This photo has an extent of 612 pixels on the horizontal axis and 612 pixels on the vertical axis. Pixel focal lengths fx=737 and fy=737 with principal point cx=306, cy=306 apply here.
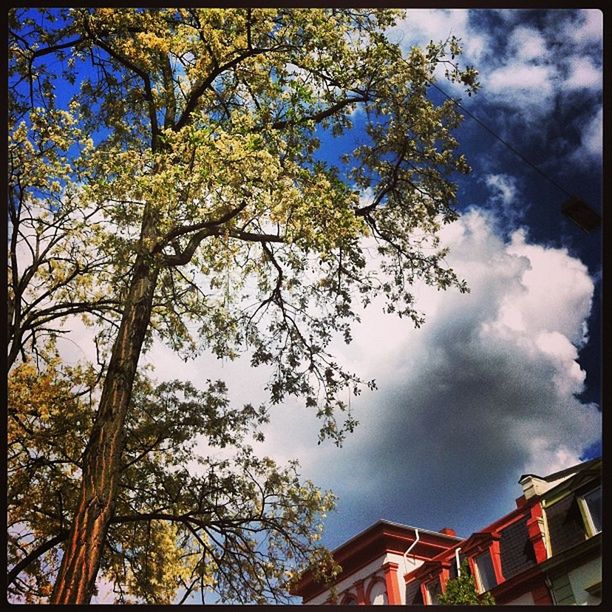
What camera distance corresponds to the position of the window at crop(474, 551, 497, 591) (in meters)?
4.40

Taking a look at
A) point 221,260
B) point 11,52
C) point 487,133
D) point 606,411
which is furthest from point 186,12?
point 606,411

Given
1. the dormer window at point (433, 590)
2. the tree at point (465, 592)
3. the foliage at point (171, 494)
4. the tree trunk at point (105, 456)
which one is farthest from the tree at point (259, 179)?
the tree at point (465, 592)

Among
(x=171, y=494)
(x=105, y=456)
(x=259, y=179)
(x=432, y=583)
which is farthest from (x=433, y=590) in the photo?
(x=259, y=179)

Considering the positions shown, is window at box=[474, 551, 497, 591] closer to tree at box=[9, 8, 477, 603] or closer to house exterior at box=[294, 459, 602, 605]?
house exterior at box=[294, 459, 602, 605]

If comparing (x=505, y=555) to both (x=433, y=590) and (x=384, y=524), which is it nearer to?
(x=433, y=590)

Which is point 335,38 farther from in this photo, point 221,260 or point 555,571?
point 555,571

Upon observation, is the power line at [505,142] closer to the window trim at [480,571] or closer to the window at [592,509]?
the window at [592,509]

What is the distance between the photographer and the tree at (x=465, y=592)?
428 cm

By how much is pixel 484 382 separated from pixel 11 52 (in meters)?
3.27

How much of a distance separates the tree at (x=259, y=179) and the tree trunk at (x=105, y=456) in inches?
1.0

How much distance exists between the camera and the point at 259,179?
411 cm

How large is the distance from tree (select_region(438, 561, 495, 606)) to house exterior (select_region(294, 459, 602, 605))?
42mm

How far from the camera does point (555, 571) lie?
13.6 feet

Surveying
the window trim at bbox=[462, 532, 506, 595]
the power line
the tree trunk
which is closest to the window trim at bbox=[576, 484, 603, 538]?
the window trim at bbox=[462, 532, 506, 595]
